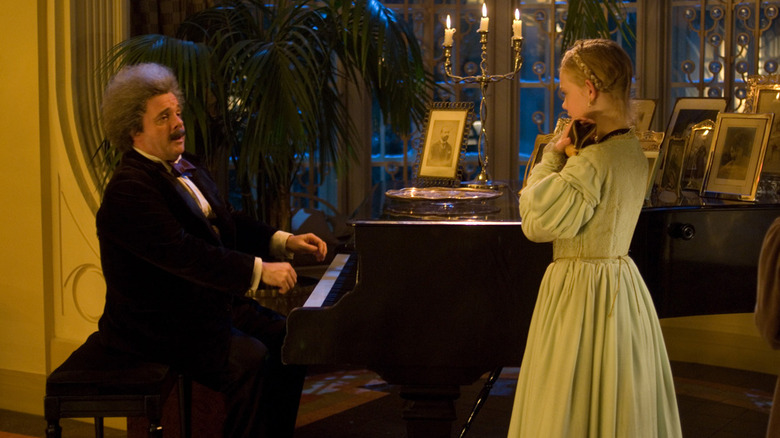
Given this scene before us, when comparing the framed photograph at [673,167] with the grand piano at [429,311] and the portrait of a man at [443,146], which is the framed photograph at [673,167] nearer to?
the portrait of a man at [443,146]

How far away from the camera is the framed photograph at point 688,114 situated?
3318mm

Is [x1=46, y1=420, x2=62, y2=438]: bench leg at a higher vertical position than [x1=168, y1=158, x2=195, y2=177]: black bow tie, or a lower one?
lower

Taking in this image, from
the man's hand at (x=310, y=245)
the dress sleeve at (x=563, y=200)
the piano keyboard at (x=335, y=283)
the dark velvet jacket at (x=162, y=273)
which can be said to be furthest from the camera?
the man's hand at (x=310, y=245)

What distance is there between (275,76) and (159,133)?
891mm

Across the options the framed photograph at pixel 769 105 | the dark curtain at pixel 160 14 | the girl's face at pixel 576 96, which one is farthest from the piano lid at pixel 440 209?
the dark curtain at pixel 160 14

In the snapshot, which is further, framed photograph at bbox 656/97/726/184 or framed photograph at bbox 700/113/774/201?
framed photograph at bbox 656/97/726/184

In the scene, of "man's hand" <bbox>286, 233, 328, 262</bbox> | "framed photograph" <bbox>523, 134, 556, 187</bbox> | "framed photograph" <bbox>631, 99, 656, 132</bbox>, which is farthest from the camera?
"framed photograph" <bbox>631, 99, 656, 132</bbox>

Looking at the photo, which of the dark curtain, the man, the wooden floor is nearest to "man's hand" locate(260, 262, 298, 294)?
the man

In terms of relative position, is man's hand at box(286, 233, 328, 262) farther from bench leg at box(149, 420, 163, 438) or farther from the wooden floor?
the wooden floor

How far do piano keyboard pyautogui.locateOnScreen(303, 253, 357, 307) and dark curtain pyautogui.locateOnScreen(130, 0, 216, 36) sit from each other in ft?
6.07

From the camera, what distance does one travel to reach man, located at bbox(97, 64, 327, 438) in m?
2.59

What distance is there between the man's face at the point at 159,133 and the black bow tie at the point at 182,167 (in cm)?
5

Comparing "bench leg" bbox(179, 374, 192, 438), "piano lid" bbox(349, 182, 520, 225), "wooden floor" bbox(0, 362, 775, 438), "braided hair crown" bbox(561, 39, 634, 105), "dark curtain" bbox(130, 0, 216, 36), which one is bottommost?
"wooden floor" bbox(0, 362, 775, 438)

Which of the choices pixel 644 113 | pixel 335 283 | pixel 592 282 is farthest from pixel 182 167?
pixel 644 113
